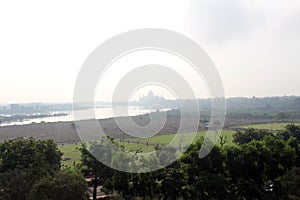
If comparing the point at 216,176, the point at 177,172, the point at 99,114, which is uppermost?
the point at 99,114

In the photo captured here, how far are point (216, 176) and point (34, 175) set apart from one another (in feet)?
19.5

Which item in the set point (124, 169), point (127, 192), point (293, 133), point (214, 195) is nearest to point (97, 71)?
point (124, 169)

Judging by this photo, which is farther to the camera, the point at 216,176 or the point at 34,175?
the point at 216,176

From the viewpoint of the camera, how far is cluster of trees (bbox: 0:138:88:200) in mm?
7723

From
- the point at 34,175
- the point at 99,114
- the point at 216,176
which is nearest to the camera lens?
the point at 34,175

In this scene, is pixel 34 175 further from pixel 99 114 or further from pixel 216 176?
pixel 99 114

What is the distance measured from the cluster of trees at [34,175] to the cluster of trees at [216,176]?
1594mm

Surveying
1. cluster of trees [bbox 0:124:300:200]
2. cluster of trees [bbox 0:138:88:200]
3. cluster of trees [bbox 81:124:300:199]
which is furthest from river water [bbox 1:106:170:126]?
cluster of trees [bbox 81:124:300:199]

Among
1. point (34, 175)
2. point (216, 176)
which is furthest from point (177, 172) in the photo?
point (34, 175)

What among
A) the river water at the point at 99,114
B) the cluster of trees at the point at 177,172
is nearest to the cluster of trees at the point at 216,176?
the cluster of trees at the point at 177,172

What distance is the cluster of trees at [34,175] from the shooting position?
772cm

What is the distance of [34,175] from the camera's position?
8977mm

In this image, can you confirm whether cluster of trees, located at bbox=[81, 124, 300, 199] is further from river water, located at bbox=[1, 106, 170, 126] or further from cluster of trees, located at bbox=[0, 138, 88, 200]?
river water, located at bbox=[1, 106, 170, 126]

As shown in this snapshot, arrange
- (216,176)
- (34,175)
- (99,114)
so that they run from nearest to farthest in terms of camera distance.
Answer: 1. (34,175)
2. (216,176)
3. (99,114)
